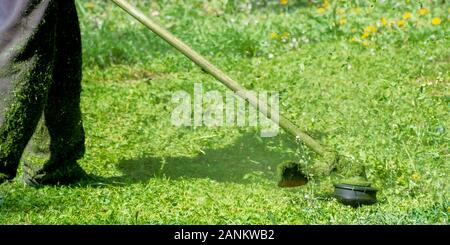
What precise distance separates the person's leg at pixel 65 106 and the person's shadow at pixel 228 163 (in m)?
0.27

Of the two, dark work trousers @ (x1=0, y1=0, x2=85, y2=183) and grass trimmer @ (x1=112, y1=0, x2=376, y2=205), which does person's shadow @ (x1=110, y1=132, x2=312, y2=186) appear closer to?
grass trimmer @ (x1=112, y1=0, x2=376, y2=205)

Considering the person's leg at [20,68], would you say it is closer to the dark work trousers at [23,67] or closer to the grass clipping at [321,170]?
the dark work trousers at [23,67]

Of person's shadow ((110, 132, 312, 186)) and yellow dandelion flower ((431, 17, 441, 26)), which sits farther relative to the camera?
yellow dandelion flower ((431, 17, 441, 26))

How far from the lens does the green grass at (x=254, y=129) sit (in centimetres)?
441

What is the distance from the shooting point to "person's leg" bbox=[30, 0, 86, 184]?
184 inches

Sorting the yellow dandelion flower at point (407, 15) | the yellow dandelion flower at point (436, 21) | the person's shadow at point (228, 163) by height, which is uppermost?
the yellow dandelion flower at point (407, 15)

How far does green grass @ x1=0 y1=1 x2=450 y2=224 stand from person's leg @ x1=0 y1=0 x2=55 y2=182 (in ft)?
1.00

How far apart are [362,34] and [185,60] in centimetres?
147

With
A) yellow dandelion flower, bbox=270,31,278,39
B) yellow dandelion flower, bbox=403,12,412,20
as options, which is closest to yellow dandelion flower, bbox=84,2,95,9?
yellow dandelion flower, bbox=270,31,278,39

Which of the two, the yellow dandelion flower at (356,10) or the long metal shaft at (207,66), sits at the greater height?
the yellow dandelion flower at (356,10)

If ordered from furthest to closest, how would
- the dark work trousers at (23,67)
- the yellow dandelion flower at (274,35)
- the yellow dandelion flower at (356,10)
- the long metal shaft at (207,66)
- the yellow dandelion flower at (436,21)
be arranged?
the yellow dandelion flower at (356,10) < the yellow dandelion flower at (274,35) < the yellow dandelion flower at (436,21) < the long metal shaft at (207,66) < the dark work trousers at (23,67)

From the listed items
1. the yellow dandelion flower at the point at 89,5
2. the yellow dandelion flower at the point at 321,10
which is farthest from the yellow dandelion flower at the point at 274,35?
the yellow dandelion flower at the point at 89,5
